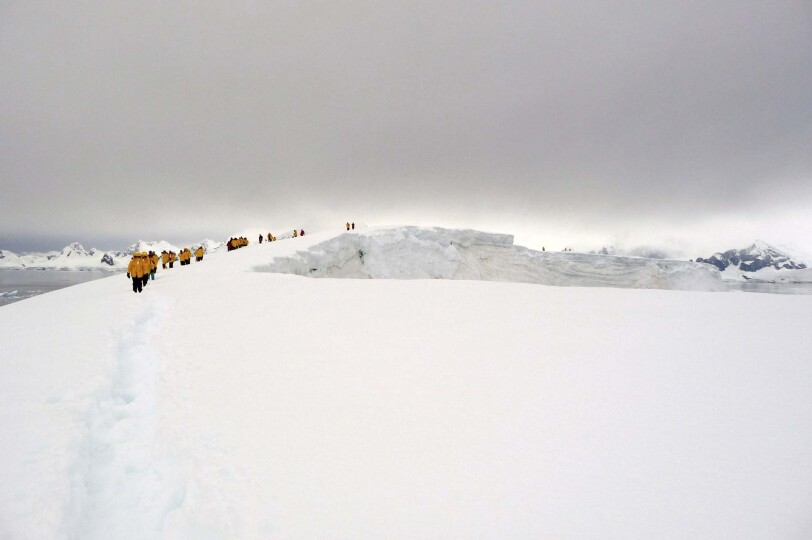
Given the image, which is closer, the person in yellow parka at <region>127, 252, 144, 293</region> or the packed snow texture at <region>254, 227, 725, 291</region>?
the person in yellow parka at <region>127, 252, 144, 293</region>

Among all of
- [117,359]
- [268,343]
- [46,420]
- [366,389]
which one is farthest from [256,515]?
[117,359]

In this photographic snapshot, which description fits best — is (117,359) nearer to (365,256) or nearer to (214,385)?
(214,385)

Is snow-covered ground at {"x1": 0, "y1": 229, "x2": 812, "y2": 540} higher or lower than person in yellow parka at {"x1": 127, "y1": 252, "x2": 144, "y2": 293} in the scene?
lower

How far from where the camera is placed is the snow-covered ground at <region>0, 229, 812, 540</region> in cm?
344

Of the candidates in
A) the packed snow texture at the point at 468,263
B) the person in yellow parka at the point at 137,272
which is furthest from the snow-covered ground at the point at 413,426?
the packed snow texture at the point at 468,263

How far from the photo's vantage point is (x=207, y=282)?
1366 cm

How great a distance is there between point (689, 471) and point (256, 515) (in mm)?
4454

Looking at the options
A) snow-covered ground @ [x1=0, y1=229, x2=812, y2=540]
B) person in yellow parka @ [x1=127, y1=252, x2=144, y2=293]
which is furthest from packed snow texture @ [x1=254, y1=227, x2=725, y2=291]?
snow-covered ground @ [x1=0, y1=229, x2=812, y2=540]

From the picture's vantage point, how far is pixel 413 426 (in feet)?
15.3

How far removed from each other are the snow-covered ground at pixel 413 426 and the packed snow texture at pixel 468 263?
16957 millimetres

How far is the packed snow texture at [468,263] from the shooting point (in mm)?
31703

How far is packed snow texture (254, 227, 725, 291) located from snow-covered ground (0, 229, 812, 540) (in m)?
17.0

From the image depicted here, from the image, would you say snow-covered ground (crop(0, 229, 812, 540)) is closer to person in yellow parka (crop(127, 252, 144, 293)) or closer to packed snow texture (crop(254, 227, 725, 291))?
person in yellow parka (crop(127, 252, 144, 293))

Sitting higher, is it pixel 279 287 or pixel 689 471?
pixel 279 287
